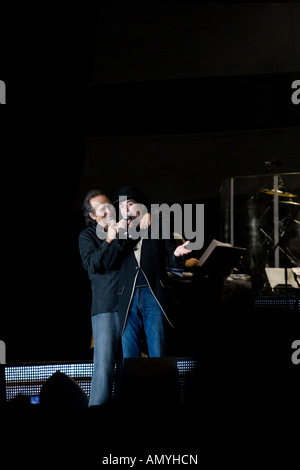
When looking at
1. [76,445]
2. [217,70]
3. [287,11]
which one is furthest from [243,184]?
[76,445]

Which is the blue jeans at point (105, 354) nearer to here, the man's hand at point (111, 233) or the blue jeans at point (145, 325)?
the blue jeans at point (145, 325)

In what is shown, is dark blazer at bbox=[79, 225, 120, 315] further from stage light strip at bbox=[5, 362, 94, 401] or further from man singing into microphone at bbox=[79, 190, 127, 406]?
stage light strip at bbox=[5, 362, 94, 401]

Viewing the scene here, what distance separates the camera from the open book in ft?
11.3

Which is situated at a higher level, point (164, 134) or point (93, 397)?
point (164, 134)

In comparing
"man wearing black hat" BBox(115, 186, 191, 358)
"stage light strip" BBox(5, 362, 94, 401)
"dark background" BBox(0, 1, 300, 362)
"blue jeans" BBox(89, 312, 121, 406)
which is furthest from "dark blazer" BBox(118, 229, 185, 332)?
"dark background" BBox(0, 1, 300, 362)

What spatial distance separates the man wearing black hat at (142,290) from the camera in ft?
11.1

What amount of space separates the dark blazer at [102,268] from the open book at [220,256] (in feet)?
1.99

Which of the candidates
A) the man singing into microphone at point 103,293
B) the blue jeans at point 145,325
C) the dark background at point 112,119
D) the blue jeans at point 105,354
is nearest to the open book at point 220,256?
the blue jeans at point 145,325

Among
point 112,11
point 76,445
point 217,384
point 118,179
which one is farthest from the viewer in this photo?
point 118,179

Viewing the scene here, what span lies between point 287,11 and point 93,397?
14.8 ft

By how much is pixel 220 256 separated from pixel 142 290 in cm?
56

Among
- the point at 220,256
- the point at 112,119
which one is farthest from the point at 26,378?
the point at 112,119

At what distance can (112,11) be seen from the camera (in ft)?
18.1
